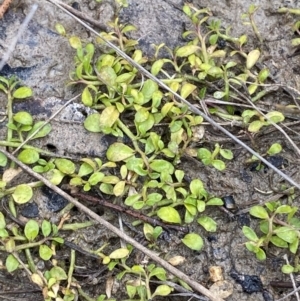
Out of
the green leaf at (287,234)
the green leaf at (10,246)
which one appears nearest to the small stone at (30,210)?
the green leaf at (10,246)

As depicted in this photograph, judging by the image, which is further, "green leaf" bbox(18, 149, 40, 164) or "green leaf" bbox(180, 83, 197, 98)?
"green leaf" bbox(180, 83, 197, 98)

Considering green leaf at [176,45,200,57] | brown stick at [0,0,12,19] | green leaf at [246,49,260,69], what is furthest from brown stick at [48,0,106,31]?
green leaf at [246,49,260,69]

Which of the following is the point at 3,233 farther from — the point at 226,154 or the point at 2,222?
the point at 226,154

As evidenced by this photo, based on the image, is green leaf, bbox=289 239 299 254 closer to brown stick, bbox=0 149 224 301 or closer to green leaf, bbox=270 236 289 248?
green leaf, bbox=270 236 289 248

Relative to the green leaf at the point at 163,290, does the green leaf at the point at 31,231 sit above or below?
above

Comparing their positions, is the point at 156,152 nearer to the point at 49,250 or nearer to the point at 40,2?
the point at 49,250

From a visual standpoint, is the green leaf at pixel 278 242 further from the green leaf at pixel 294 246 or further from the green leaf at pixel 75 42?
the green leaf at pixel 75 42
